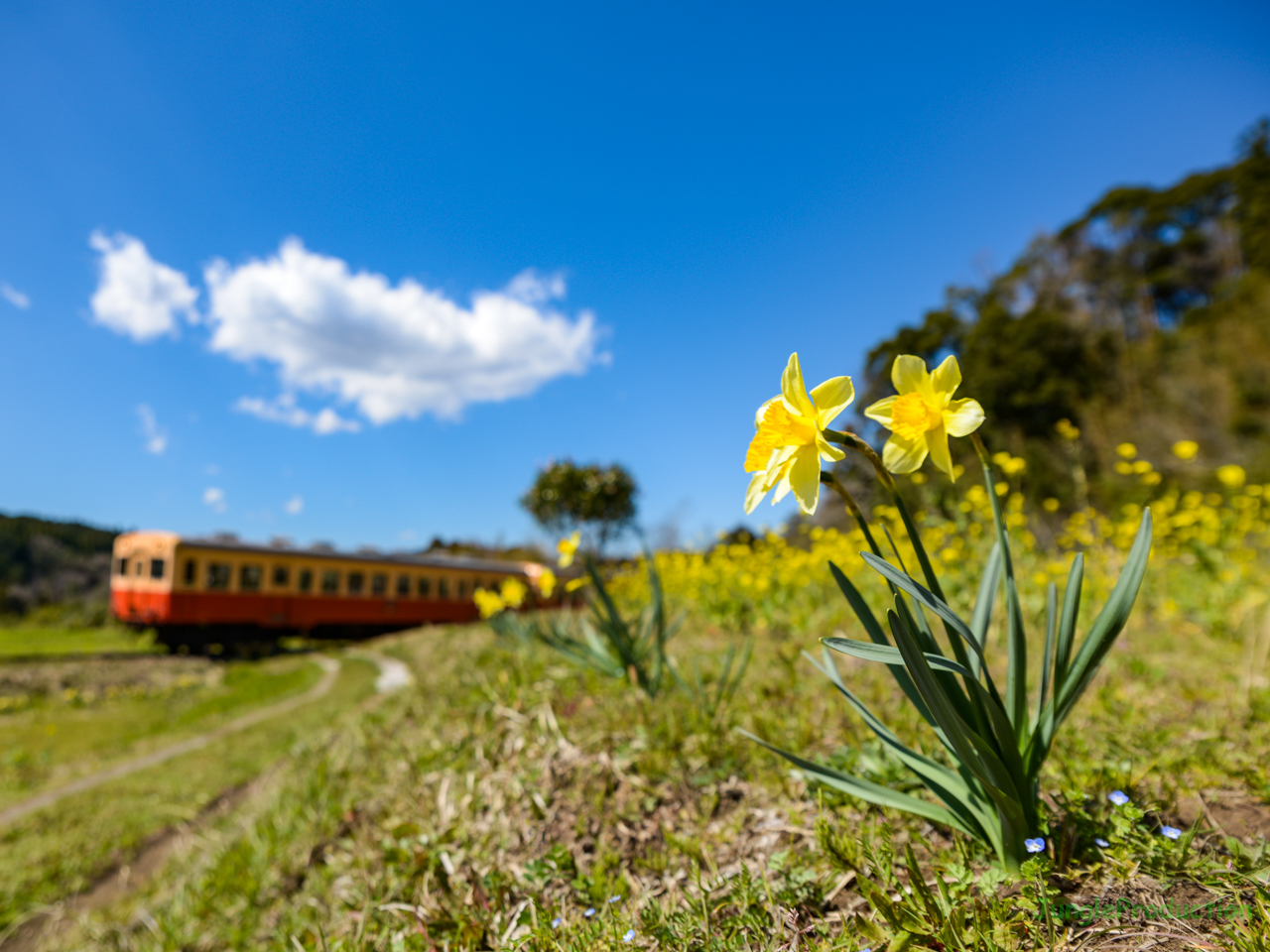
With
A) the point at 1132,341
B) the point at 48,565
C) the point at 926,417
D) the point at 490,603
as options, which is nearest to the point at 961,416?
the point at 926,417

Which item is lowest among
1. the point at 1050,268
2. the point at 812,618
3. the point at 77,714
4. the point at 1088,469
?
the point at 77,714

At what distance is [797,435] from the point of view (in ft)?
3.16

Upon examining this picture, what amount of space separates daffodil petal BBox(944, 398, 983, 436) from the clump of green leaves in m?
0.13

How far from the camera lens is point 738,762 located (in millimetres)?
1812

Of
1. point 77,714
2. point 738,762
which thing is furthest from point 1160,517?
point 77,714

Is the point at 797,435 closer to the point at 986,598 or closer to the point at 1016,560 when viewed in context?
the point at 986,598

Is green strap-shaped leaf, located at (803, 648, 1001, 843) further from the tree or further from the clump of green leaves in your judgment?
the tree

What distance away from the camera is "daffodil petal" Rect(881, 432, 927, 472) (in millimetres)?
953

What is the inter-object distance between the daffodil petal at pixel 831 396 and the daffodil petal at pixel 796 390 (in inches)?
1.2

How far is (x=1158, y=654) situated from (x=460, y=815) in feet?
12.8

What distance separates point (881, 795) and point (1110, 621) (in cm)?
54

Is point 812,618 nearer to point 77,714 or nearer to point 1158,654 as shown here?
point 1158,654

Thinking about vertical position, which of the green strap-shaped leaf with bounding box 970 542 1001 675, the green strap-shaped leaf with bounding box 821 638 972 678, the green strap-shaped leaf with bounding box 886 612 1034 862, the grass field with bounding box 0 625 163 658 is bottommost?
the grass field with bounding box 0 625 163 658

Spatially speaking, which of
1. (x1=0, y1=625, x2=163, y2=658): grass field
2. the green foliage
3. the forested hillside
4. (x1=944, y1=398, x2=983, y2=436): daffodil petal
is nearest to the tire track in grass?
(x1=944, y1=398, x2=983, y2=436): daffodil petal
